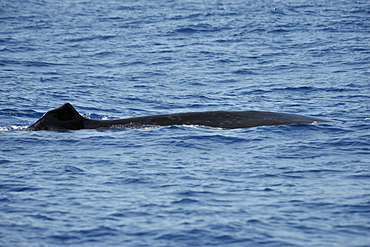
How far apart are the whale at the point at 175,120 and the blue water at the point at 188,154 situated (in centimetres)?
37

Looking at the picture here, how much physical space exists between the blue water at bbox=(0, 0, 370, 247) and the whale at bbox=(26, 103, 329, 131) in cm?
37

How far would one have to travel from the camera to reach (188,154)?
40.7 feet

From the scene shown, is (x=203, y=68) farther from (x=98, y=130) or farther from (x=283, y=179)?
(x=283, y=179)

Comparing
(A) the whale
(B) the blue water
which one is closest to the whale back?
(A) the whale

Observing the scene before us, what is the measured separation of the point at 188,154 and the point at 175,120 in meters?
2.45

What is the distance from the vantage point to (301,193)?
9773mm

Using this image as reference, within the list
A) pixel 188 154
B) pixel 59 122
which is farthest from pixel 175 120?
pixel 59 122

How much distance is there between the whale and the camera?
1433cm

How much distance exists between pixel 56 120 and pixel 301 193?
6843mm

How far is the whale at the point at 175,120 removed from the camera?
14.3 meters

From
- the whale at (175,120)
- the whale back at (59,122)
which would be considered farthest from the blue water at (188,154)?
the whale back at (59,122)

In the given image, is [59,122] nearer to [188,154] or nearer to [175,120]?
[175,120]

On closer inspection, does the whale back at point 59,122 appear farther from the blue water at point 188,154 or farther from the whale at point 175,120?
the blue water at point 188,154

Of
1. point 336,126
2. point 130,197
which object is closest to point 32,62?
point 336,126
